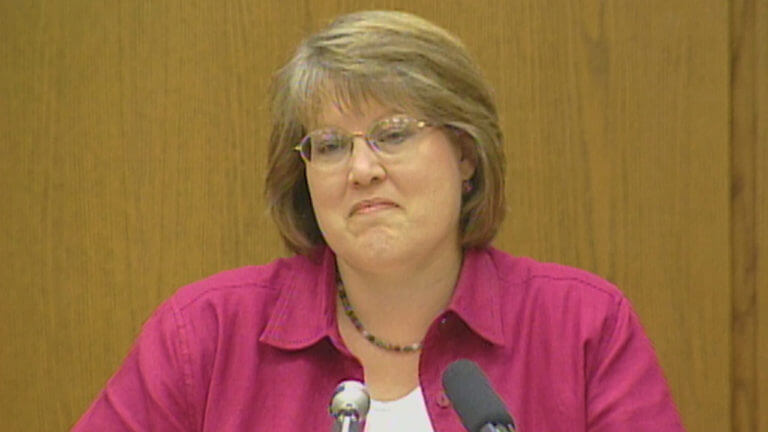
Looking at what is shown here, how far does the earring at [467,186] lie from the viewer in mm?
2002

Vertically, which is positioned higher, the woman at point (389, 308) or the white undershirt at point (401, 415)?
the woman at point (389, 308)

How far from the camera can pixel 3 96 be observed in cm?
270

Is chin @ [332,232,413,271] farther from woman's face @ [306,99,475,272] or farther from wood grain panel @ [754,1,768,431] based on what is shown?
wood grain panel @ [754,1,768,431]

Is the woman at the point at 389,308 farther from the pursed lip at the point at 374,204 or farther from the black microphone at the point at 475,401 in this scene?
the black microphone at the point at 475,401

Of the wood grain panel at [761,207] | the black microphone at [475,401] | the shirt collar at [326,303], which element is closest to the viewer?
the black microphone at [475,401]

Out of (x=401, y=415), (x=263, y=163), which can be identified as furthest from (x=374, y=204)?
(x=263, y=163)

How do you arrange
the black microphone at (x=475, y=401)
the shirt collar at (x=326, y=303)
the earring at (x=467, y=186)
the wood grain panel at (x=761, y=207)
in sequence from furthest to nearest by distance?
the wood grain panel at (x=761, y=207) < the earring at (x=467, y=186) < the shirt collar at (x=326, y=303) < the black microphone at (x=475, y=401)

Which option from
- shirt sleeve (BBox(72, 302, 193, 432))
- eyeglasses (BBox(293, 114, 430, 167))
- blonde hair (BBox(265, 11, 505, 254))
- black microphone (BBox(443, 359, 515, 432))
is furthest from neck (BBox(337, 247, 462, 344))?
black microphone (BBox(443, 359, 515, 432))

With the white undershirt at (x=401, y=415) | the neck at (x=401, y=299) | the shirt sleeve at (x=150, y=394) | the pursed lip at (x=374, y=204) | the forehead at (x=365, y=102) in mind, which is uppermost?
the forehead at (x=365, y=102)

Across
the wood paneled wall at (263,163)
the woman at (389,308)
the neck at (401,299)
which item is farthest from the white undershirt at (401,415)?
the wood paneled wall at (263,163)

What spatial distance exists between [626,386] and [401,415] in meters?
0.36

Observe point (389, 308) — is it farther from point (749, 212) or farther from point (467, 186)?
point (749, 212)

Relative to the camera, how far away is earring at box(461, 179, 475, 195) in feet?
6.57

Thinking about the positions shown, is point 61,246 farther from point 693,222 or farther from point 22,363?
point 693,222
